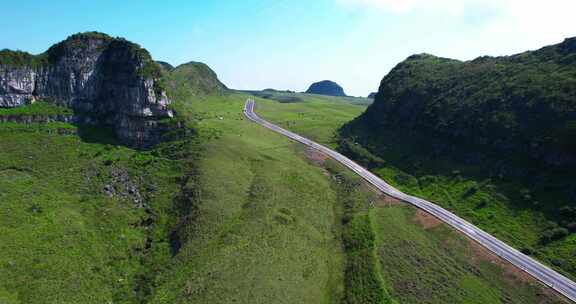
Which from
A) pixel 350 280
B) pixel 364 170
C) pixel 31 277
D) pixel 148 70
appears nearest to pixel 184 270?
pixel 31 277

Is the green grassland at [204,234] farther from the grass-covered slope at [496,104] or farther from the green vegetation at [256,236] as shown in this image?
the grass-covered slope at [496,104]

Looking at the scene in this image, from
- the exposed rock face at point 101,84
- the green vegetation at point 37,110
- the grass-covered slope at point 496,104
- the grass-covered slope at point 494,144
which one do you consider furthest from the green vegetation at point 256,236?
the grass-covered slope at point 496,104

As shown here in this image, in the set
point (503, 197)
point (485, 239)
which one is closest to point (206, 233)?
point (485, 239)

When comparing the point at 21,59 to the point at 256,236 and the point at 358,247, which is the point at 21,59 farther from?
the point at 358,247

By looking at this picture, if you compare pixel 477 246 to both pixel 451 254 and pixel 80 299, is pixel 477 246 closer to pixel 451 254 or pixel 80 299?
pixel 451 254

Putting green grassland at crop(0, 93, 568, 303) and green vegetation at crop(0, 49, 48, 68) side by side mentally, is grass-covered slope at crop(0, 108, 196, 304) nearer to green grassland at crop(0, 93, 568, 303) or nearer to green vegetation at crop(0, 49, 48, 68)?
green grassland at crop(0, 93, 568, 303)
